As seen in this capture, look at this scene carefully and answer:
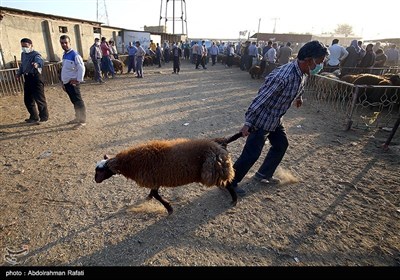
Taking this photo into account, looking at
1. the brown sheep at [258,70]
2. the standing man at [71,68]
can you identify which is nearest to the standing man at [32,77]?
Result: the standing man at [71,68]

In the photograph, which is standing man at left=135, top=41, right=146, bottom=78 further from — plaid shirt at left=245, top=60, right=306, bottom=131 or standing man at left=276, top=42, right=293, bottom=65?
plaid shirt at left=245, top=60, right=306, bottom=131

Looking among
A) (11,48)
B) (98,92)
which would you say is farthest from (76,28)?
(98,92)

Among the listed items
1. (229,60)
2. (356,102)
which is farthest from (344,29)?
(356,102)

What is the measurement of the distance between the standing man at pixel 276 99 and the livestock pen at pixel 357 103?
3978 mm

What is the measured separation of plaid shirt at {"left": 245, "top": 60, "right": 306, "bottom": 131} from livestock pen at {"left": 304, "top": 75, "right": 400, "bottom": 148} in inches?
159

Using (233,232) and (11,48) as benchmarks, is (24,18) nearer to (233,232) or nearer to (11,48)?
(11,48)

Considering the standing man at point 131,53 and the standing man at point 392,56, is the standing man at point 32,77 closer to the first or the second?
the standing man at point 131,53

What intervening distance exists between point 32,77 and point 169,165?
5280 millimetres

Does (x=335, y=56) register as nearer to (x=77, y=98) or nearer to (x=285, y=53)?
(x=285, y=53)

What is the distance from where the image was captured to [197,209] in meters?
3.27

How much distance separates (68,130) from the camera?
19.5ft

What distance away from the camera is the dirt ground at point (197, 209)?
2559mm

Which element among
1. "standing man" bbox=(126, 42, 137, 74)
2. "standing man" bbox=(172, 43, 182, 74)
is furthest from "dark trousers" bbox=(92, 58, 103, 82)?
"standing man" bbox=(172, 43, 182, 74)
